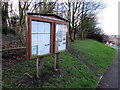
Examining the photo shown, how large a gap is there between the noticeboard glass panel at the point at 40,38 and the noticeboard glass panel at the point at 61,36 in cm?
47

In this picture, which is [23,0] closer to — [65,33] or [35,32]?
[65,33]

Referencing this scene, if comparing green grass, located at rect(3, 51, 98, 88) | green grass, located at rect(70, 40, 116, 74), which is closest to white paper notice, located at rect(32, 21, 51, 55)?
green grass, located at rect(3, 51, 98, 88)

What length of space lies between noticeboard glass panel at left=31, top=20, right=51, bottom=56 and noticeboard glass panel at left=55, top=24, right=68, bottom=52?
470 millimetres

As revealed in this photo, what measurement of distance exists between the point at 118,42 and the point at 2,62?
3367 cm

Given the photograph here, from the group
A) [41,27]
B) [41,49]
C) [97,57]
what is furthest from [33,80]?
[97,57]

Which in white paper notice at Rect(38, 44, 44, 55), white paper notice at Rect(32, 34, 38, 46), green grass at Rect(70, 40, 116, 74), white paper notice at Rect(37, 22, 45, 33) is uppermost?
white paper notice at Rect(37, 22, 45, 33)

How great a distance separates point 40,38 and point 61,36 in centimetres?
113

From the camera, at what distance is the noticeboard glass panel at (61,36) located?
3.95 metres

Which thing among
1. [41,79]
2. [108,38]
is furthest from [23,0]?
[108,38]

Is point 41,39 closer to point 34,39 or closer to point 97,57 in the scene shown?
point 34,39

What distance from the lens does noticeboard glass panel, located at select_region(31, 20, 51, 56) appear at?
302cm

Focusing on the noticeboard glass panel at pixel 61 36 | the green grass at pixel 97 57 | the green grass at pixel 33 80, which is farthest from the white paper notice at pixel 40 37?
the green grass at pixel 97 57

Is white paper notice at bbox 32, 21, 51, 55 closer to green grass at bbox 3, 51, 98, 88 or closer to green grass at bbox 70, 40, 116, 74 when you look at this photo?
green grass at bbox 3, 51, 98, 88

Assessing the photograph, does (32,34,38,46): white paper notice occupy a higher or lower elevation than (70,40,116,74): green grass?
higher
